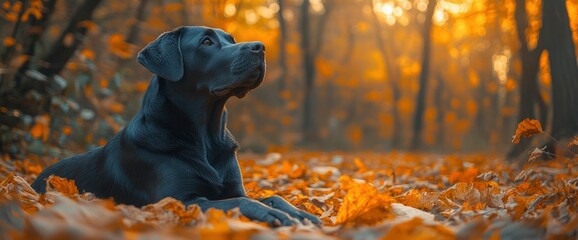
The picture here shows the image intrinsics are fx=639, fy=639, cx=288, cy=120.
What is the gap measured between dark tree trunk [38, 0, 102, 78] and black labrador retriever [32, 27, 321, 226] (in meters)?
4.96

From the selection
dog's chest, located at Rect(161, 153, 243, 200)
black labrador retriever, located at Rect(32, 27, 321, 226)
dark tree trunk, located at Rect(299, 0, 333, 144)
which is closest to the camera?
dog's chest, located at Rect(161, 153, 243, 200)

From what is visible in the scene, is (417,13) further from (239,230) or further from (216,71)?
(239,230)

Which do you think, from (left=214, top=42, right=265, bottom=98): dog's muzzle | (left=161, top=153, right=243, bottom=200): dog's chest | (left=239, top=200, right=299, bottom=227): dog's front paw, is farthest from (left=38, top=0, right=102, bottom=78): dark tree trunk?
(left=239, top=200, right=299, bottom=227): dog's front paw

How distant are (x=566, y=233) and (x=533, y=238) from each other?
0.45ft

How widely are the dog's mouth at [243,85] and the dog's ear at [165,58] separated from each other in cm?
30

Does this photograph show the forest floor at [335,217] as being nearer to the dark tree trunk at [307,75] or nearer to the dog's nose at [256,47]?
the dog's nose at [256,47]

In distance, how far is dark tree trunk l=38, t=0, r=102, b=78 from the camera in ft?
30.0

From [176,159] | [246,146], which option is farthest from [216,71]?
[246,146]

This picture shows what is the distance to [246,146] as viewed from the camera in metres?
17.4

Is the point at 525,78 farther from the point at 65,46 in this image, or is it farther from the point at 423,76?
the point at 423,76

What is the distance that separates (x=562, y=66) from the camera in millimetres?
8195

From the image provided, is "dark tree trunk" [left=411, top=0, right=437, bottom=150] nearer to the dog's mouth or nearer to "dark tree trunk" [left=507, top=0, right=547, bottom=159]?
"dark tree trunk" [left=507, top=0, right=547, bottom=159]

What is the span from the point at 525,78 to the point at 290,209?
378 inches

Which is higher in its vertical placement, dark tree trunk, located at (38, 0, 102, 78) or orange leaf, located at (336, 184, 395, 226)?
dark tree trunk, located at (38, 0, 102, 78)
